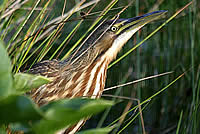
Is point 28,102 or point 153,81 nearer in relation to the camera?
point 28,102

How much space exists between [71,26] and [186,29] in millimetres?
776

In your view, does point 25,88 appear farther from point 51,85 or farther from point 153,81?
point 153,81

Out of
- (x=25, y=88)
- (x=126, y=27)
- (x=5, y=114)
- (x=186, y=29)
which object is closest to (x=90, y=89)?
(x=126, y=27)

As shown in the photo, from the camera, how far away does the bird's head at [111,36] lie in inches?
45.0

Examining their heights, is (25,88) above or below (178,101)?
above

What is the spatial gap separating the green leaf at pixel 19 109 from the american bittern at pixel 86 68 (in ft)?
2.49

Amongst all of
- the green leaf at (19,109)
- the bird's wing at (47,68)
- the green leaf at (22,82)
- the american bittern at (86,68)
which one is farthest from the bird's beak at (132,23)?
the green leaf at (19,109)

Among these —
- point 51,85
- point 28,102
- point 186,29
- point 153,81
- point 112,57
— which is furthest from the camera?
point 186,29

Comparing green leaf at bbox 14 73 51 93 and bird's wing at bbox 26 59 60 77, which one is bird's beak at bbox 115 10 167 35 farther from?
green leaf at bbox 14 73 51 93

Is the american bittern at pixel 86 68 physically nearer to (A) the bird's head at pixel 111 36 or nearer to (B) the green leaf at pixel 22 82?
(A) the bird's head at pixel 111 36

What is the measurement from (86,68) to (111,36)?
0.52 ft

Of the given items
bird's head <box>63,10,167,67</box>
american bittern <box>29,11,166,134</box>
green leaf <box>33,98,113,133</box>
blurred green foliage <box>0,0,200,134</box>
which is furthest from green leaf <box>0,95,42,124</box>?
blurred green foliage <box>0,0,200,134</box>

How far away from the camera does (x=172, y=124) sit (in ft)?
6.05

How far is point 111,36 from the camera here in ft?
3.90
